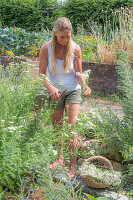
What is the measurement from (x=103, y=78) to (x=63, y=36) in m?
4.32

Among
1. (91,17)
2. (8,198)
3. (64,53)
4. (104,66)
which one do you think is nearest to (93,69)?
(104,66)

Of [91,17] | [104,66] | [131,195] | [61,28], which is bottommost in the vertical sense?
[131,195]

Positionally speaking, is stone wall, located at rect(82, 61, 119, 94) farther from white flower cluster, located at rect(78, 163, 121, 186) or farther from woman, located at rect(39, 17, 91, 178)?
white flower cluster, located at rect(78, 163, 121, 186)

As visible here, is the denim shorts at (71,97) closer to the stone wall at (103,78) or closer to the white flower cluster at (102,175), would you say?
the white flower cluster at (102,175)

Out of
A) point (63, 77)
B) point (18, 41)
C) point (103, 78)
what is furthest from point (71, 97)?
point (18, 41)

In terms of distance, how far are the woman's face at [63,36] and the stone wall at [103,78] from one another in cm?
403

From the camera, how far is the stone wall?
6945 millimetres

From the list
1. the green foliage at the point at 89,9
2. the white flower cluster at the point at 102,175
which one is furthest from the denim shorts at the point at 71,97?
the green foliage at the point at 89,9

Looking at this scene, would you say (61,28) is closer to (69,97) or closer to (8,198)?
(69,97)

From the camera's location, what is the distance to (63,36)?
9.61 feet

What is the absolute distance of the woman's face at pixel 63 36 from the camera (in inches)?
113

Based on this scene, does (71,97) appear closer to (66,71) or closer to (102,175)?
(66,71)

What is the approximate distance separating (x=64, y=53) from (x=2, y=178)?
1.59 m

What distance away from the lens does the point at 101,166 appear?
2828mm
